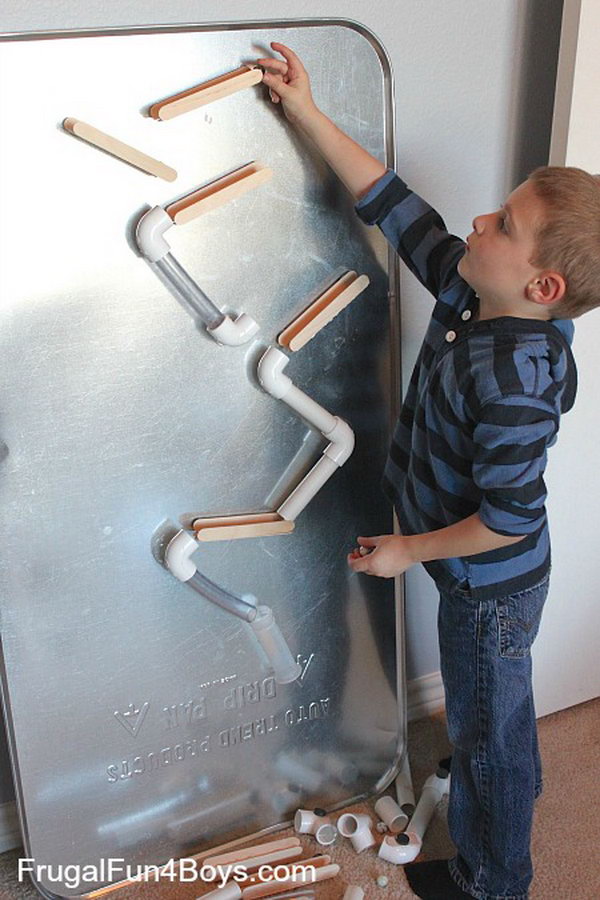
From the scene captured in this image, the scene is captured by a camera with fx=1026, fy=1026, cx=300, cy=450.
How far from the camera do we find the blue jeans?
1217 millimetres

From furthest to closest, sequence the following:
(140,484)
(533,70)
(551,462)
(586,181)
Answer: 1. (551,462)
2. (533,70)
3. (140,484)
4. (586,181)

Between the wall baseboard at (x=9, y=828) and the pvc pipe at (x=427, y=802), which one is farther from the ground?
the wall baseboard at (x=9, y=828)

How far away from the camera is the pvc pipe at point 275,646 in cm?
131

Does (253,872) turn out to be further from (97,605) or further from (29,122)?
(29,122)

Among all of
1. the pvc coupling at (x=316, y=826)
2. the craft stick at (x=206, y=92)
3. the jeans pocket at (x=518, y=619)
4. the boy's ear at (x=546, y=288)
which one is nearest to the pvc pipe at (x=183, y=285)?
the craft stick at (x=206, y=92)

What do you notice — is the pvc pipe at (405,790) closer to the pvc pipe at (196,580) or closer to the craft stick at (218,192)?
the pvc pipe at (196,580)

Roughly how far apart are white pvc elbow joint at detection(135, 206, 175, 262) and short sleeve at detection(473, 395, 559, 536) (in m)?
0.39

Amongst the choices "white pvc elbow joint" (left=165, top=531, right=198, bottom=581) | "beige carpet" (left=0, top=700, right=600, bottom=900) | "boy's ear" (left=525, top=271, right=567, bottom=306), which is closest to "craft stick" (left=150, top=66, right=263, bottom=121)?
"boy's ear" (left=525, top=271, right=567, bottom=306)

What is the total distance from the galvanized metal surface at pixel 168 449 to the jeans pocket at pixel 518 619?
23cm

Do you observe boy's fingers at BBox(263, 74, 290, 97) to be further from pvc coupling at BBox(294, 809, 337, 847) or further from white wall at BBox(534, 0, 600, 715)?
pvc coupling at BBox(294, 809, 337, 847)

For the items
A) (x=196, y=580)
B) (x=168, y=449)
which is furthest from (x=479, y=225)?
(x=196, y=580)

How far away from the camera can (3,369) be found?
1094 millimetres

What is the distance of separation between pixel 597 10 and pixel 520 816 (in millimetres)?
985

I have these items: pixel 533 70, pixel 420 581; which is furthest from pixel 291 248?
pixel 420 581
